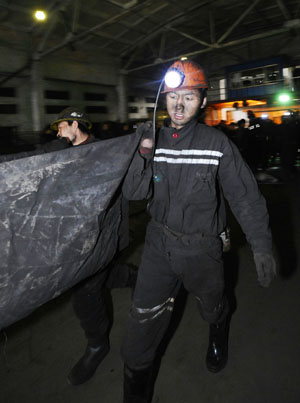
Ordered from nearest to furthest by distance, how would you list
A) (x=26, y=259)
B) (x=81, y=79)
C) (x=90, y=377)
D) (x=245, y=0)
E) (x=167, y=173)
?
1. (x=26, y=259)
2. (x=167, y=173)
3. (x=90, y=377)
4. (x=245, y=0)
5. (x=81, y=79)

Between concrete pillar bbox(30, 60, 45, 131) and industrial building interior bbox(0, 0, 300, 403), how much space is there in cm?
4

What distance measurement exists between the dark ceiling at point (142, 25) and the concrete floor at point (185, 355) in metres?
10.9

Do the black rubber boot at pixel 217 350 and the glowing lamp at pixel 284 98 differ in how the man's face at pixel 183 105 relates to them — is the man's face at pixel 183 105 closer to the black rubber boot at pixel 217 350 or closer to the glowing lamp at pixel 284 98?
the black rubber boot at pixel 217 350

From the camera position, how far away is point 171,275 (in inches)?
76.3

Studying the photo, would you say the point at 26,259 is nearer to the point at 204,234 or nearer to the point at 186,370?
the point at 204,234

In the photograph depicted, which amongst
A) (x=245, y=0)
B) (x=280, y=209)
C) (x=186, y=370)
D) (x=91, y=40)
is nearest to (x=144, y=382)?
(x=186, y=370)

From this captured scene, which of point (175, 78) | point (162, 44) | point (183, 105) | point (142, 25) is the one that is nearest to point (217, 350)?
point (183, 105)

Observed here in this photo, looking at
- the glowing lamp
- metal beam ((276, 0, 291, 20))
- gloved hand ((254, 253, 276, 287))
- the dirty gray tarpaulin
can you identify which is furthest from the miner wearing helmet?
the glowing lamp

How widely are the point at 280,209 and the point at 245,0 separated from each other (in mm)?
12434

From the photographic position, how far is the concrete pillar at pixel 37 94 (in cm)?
1321

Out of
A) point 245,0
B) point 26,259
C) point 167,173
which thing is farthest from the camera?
point 245,0

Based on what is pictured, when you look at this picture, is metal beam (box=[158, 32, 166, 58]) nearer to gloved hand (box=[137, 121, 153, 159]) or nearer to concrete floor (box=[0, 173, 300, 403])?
concrete floor (box=[0, 173, 300, 403])

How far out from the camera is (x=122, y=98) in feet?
56.5

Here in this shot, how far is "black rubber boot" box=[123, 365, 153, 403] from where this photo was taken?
186 cm
